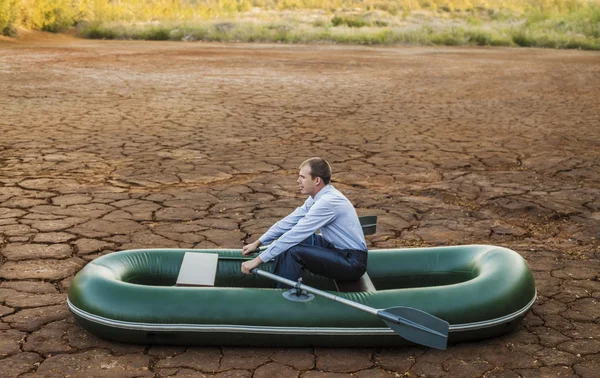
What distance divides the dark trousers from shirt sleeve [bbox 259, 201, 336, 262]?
0.07 metres

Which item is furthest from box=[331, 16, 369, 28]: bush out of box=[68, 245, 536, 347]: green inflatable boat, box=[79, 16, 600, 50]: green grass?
box=[68, 245, 536, 347]: green inflatable boat

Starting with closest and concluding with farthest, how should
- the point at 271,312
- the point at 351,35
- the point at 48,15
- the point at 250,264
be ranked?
the point at 271,312, the point at 250,264, the point at 351,35, the point at 48,15

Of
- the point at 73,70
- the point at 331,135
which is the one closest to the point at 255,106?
the point at 331,135

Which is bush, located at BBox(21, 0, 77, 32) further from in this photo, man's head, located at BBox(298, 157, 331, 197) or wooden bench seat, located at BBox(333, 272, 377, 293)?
wooden bench seat, located at BBox(333, 272, 377, 293)

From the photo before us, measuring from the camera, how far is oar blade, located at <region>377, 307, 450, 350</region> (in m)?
3.79

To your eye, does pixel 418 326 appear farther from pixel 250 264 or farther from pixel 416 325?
pixel 250 264

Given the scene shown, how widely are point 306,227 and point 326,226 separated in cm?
15

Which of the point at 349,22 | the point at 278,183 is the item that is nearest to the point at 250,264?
the point at 278,183

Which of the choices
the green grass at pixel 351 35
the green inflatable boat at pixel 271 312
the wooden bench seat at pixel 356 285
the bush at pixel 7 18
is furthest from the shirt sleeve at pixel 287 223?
the green grass at pixel 351 35

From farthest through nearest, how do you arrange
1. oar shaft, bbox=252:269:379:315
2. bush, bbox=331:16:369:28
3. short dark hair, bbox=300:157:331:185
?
bush, bbox=331:16:369:28 → short dark hair, bbox=300:157:331:185 → oar shaft, bbox=252:269:379:315

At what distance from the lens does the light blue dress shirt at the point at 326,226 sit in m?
4.35

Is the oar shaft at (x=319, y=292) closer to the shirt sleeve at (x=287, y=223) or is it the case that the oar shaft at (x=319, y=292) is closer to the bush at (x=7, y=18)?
the shirt sleeve at (x=287, y=223)

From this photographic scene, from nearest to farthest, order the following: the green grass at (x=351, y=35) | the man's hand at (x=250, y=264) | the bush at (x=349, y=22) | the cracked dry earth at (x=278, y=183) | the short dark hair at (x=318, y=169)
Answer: the cracked dry earth at (x=278, y=183), the man's hand at (x=250, y=264), the short dark hair at (x=318, y=169), the green grass at (x=351, y=35), the bush at (x=349, y=22)

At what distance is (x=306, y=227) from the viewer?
4.37 metres
